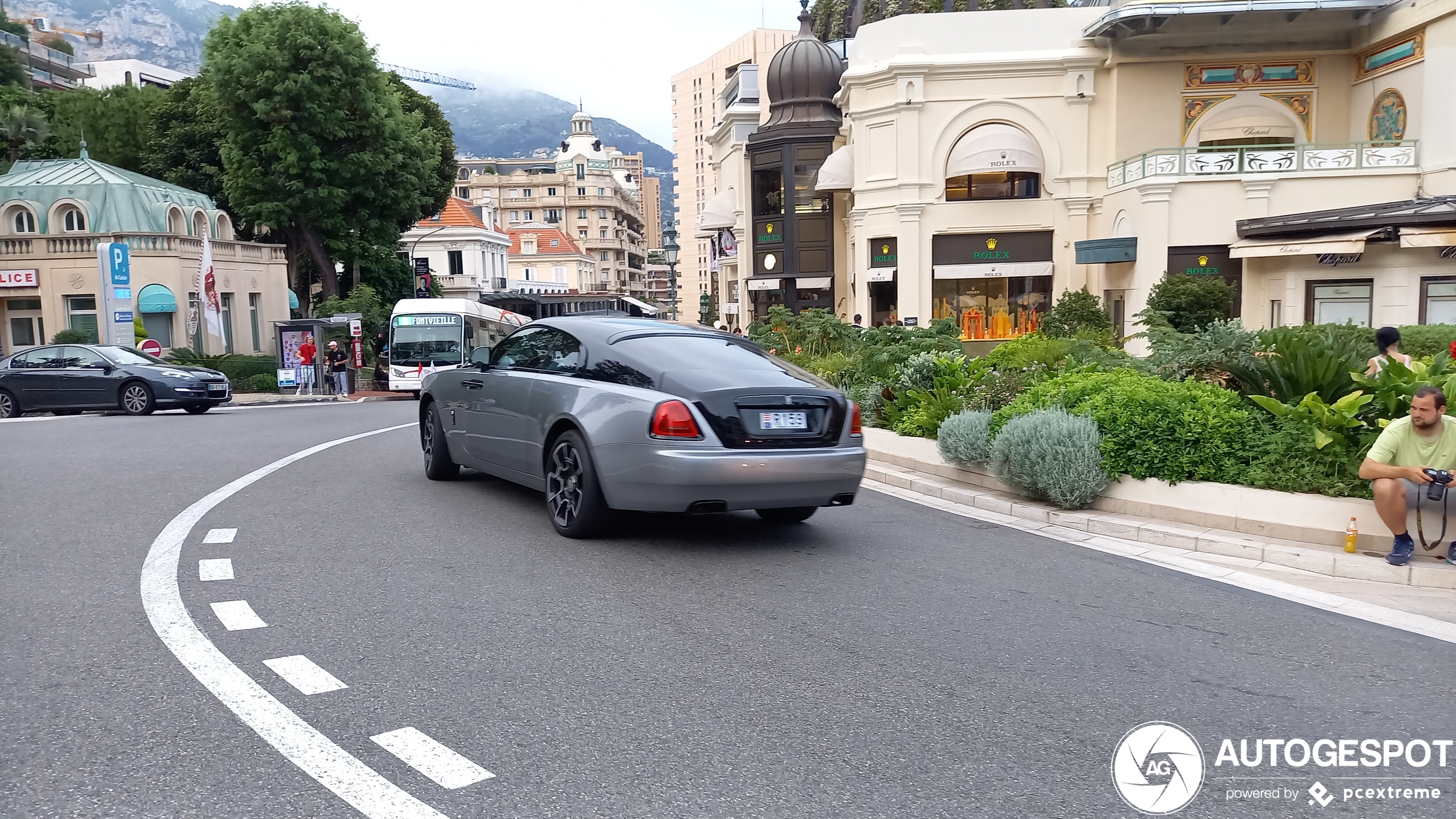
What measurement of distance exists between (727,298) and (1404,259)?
3272cm

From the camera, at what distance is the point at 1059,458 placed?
8688 millimetres

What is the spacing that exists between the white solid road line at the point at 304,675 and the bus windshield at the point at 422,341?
2787 centimetres

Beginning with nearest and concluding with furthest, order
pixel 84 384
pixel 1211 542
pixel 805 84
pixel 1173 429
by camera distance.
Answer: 1. pixel 1211 542
2. pixel 1173 429
3. pixel 84 384
4. pixel 805 84

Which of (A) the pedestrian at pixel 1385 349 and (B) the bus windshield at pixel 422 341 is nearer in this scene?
(A) the pedestrian at pixel 1385 349

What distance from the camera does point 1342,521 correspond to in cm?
741

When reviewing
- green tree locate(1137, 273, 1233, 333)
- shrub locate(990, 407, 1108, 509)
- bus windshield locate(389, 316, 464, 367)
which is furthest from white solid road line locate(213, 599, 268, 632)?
bus windshield locate(389, 316, 464, 367)

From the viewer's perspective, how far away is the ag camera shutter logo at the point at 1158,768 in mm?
3547

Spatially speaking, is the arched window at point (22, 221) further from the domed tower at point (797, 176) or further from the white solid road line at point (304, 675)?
the white solid road line at point (304, 675)

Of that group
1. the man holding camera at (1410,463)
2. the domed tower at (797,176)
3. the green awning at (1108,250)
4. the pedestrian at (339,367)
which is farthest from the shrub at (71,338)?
the man holding camera at (1410,463)

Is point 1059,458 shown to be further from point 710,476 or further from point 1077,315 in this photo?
point 1077,315

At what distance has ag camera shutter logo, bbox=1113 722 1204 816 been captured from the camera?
11.6 feet

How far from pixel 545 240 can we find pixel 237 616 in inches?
4335

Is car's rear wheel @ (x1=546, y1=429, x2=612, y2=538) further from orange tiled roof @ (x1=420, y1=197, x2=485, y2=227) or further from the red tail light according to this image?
orange tiled roof @ (x1=420, y1=197, x2=485, y2=227)

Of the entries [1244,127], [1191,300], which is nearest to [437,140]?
[1244,127]
